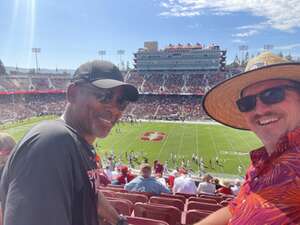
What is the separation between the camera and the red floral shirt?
1.43m

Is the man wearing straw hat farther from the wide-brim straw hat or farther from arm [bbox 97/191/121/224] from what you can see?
arm [bbox 97/191/121/224]

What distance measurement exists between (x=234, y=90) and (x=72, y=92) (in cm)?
146

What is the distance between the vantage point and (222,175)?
2052 cm

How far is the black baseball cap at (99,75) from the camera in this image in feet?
6.51

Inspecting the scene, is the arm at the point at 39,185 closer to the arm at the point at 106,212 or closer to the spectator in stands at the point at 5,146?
the arm at the point at 106,212

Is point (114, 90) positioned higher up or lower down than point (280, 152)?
higher up

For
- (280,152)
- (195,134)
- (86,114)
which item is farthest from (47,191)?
(195,134)

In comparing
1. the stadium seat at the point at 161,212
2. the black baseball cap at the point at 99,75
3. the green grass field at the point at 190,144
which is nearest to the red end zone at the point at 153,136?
the green grass field at the point at 190,144

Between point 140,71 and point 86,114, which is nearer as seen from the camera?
point 86,114

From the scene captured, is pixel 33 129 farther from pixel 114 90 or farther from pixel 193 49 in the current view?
pixel 193 49

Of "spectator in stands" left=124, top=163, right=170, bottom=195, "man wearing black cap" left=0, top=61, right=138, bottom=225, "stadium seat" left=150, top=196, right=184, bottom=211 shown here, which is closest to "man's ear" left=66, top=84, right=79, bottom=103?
"man wearing black cap" left=0, top=61, right=138, bottom=225

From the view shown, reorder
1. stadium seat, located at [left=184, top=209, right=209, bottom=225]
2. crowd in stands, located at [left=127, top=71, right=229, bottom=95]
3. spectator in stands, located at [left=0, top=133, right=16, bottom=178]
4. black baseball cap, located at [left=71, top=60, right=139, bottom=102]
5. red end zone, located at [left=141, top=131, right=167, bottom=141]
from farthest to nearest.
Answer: crowd in stands, located at [left=127, top=71, right=229, bottom=95] < red end zone, located at [left=141, top=131, right=167, bottom=141] < stadium seat, located at [left=184, top=209, right=209, bottom=225] < spectator in stands, located at [left=0, top=133, right=16, bottom=178] < black baseball cap, located at [left=71, top=60, right=139, bottom=102]

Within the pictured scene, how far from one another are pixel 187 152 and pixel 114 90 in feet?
84.3

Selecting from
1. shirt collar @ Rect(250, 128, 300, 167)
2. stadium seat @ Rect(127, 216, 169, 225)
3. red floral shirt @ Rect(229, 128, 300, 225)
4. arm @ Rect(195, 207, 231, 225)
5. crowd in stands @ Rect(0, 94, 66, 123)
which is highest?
shirt collar @ Rect(250, 128, 300, 167)
